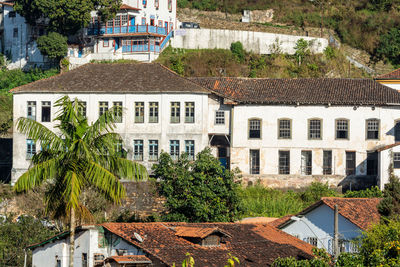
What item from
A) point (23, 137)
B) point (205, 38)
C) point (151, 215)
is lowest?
point (151, 215)

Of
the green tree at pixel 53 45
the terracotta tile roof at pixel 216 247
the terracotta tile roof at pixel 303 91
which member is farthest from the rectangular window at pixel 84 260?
the green tree at pixel 53 45

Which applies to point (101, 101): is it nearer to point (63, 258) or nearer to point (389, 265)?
point (63, 258)

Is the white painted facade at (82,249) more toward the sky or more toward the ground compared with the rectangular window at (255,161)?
more toward the ground

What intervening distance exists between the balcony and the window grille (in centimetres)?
1955

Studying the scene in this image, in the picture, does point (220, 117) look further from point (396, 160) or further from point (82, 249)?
point (82, 249)

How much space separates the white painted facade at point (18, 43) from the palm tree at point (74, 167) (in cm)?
4865

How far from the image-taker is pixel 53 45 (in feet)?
236

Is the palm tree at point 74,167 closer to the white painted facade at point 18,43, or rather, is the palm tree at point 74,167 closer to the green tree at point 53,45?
the green tree at point 53,45

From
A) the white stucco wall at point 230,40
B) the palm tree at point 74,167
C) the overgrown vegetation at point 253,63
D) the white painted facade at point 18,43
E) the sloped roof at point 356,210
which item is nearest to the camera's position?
the palm tree at point 74,167

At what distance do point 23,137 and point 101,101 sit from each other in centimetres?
517

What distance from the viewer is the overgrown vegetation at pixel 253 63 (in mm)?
70688

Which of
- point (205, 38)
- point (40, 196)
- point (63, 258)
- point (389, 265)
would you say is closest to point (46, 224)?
point (40, 196)

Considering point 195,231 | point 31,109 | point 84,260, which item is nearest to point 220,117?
point 31,109

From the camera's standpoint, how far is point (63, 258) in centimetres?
3606
